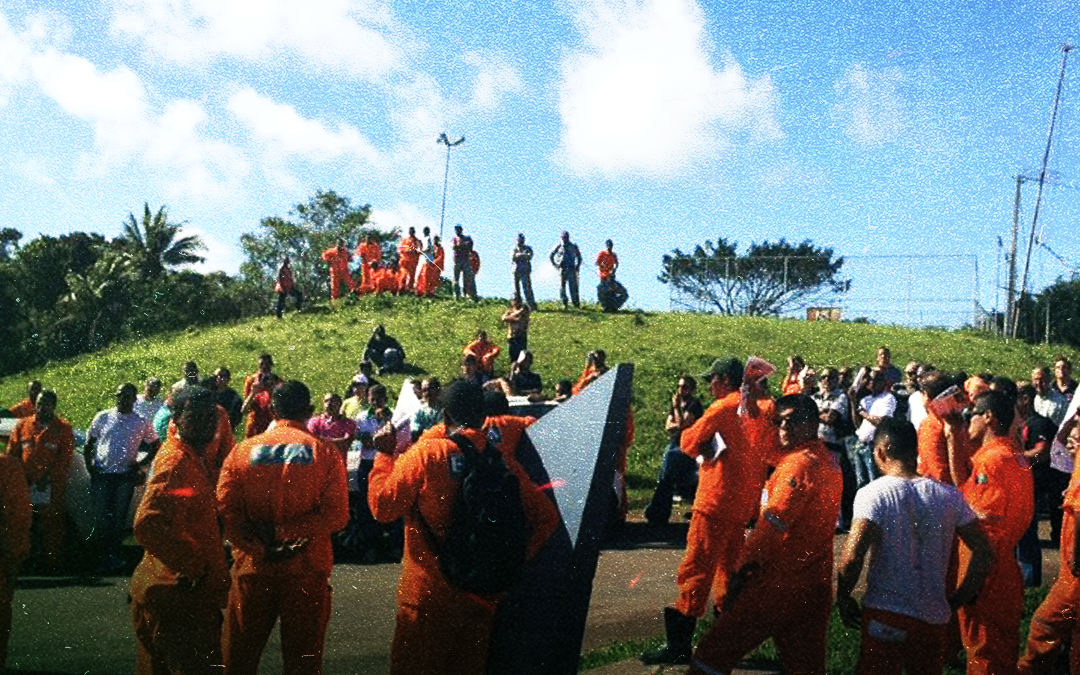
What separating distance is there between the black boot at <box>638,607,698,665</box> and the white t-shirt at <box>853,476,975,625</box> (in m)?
2.39

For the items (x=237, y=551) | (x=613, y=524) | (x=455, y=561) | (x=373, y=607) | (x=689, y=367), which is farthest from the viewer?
(x=689, y=367)

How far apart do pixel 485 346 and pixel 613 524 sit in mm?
4712

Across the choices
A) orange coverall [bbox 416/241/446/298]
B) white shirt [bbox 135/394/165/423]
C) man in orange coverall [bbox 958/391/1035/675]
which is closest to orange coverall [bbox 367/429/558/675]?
man in orange coverall [bbox 958/391/1035/675]

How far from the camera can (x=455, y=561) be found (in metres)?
4.82

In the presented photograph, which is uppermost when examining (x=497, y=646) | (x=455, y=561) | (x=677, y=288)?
(x=677, y=288)

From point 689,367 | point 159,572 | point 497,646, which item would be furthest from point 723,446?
point 689,367

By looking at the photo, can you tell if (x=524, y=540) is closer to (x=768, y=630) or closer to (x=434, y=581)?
(x=434, y=581)

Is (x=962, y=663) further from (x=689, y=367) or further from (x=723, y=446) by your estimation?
(x=689, y=367)

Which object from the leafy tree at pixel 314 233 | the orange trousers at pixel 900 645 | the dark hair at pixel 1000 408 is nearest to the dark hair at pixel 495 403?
the orange trousers at pixel 900 645

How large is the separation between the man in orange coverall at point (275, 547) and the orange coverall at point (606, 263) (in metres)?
21.4

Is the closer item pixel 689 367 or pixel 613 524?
pixel 613 524

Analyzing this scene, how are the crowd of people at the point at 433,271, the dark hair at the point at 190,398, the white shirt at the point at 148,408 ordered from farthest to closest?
the crowd of people at the point at 433,271 → the white shirt at the point at 148,408 → the dark hair at the point at 190,398

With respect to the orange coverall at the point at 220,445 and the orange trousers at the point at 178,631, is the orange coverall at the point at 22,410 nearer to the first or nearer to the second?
the orange coverall at the point at 220,445

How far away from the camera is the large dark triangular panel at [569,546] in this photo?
15.4 feet
